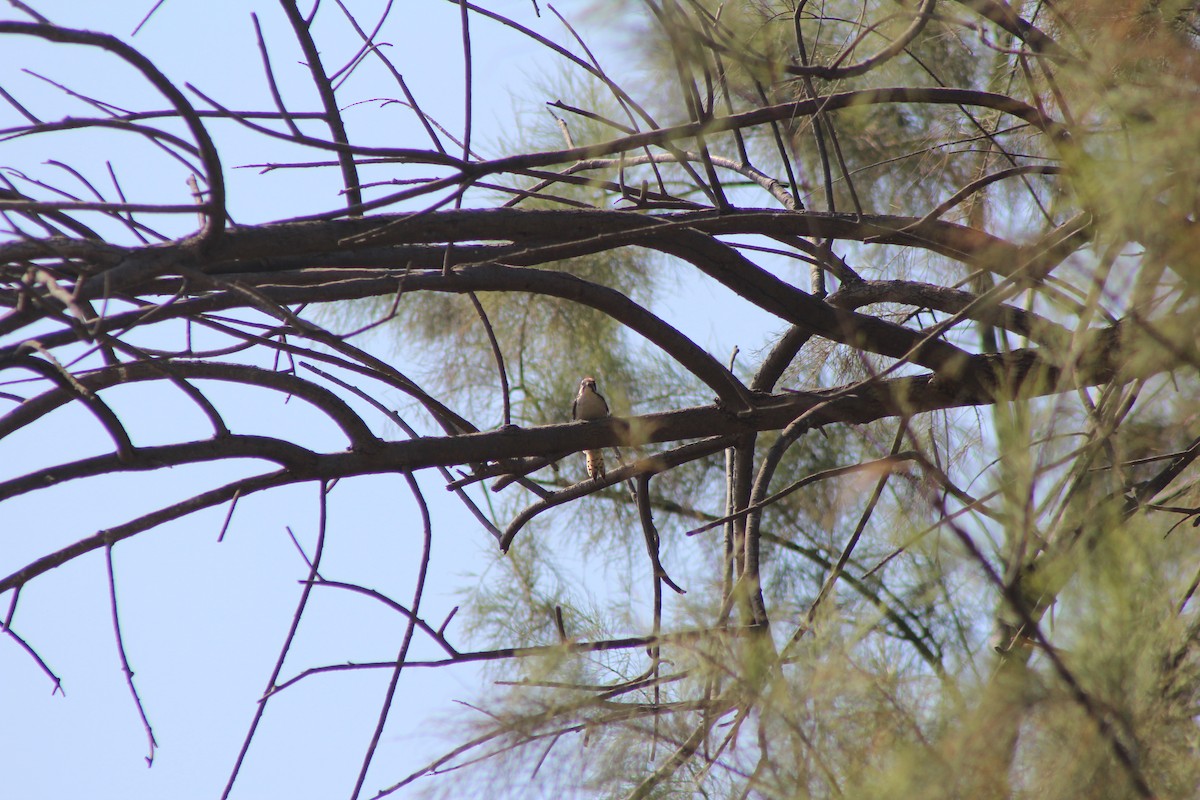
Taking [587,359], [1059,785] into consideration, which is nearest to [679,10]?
[1059,785]

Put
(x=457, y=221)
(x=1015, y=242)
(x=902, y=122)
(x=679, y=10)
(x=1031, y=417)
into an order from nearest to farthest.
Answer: (x=1031, y=417)
(x=679, y=10)
(x=457, y=221)
(x=1015, y=242)
(x=902, y=122)

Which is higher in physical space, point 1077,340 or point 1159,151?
point 1159,151

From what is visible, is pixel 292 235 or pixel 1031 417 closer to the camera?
pixel 1031 417

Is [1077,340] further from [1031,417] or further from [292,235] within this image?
[292,235]

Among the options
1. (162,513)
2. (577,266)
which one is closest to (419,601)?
(162,513)

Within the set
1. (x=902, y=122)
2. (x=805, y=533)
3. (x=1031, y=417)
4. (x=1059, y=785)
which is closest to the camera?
(x=1059, y=785)

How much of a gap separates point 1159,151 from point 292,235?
1.12 m

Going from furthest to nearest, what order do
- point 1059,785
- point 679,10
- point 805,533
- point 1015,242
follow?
point 805,533 < point 1015,242 < point 679,10 < point 1059,785

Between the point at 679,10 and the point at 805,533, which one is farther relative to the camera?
the point at 805,533

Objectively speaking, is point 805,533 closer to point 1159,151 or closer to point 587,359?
point 587,359

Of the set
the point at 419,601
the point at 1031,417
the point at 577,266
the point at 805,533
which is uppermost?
the point at 577,266

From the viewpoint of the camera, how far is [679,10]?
1.50 metres

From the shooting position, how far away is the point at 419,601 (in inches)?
72.2

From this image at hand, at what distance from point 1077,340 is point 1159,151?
0.75 ft
